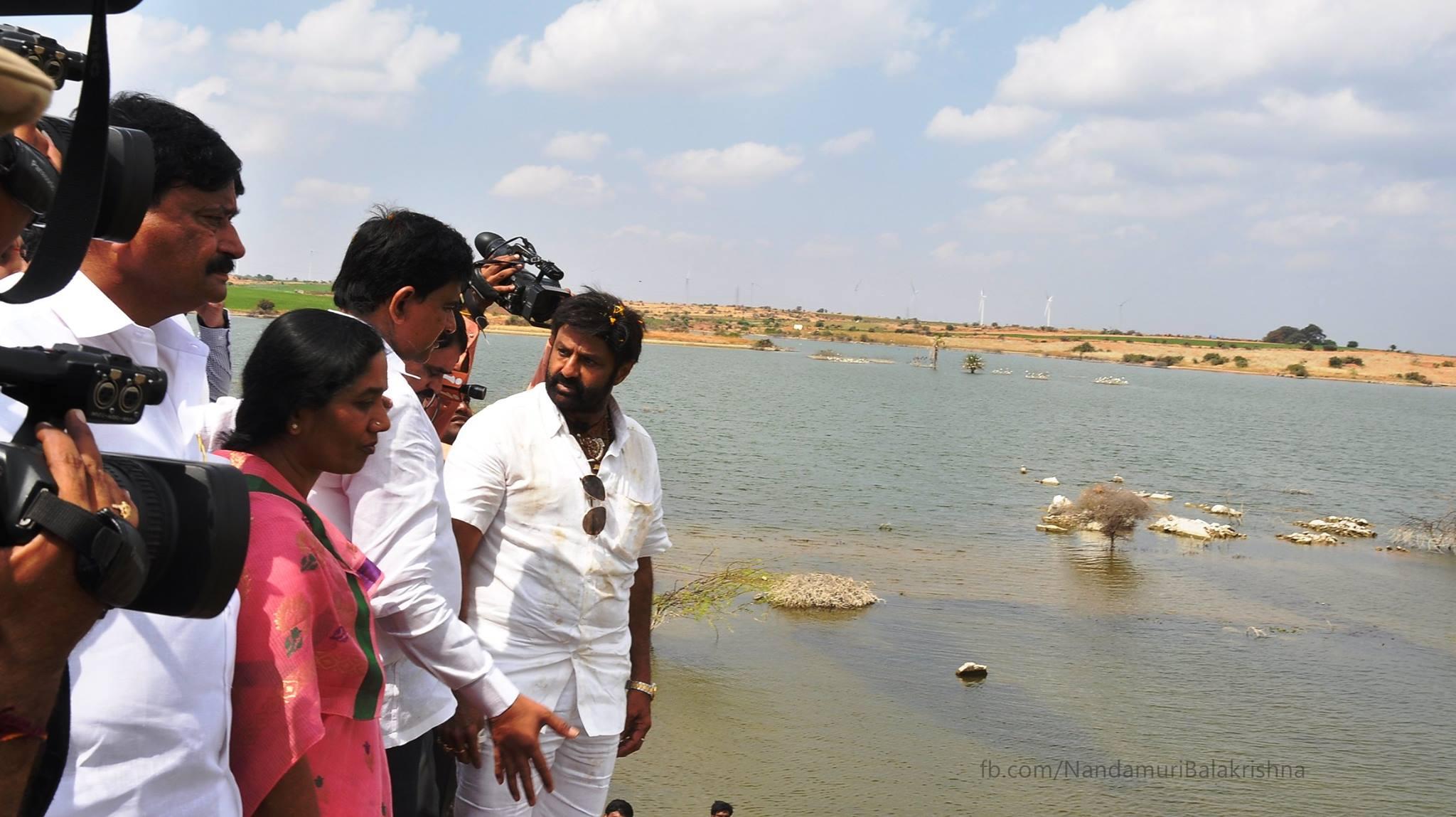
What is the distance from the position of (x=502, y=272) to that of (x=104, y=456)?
2845mm

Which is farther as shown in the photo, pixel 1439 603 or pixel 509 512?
pixel 1439 603

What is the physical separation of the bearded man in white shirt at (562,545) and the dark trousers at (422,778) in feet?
0.16

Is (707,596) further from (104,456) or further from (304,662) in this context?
(104,456)

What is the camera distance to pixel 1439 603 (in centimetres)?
1505

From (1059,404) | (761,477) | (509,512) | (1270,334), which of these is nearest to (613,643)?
(509,512)

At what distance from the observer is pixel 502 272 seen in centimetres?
406

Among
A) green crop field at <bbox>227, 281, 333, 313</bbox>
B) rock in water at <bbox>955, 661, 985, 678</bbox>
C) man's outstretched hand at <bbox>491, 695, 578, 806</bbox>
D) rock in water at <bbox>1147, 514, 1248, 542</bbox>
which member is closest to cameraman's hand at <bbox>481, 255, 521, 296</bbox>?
man's outstretched hand at <bbox>491, 695, 578, 806</bbox>

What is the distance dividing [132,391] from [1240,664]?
1245 centimetres

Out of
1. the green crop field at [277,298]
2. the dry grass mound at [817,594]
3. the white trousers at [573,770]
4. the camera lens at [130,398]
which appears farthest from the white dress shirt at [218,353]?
the green crop field at [277,298]

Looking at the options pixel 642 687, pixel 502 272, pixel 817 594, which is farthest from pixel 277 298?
pixel 642 687

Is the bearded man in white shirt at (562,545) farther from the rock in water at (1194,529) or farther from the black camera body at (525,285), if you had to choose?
the rock in water at (1194,529)

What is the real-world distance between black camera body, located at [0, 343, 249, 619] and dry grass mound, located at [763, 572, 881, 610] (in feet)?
36.6

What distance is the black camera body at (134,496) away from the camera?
43.9 inches

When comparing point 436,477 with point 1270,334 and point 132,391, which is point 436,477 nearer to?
point 132,391
